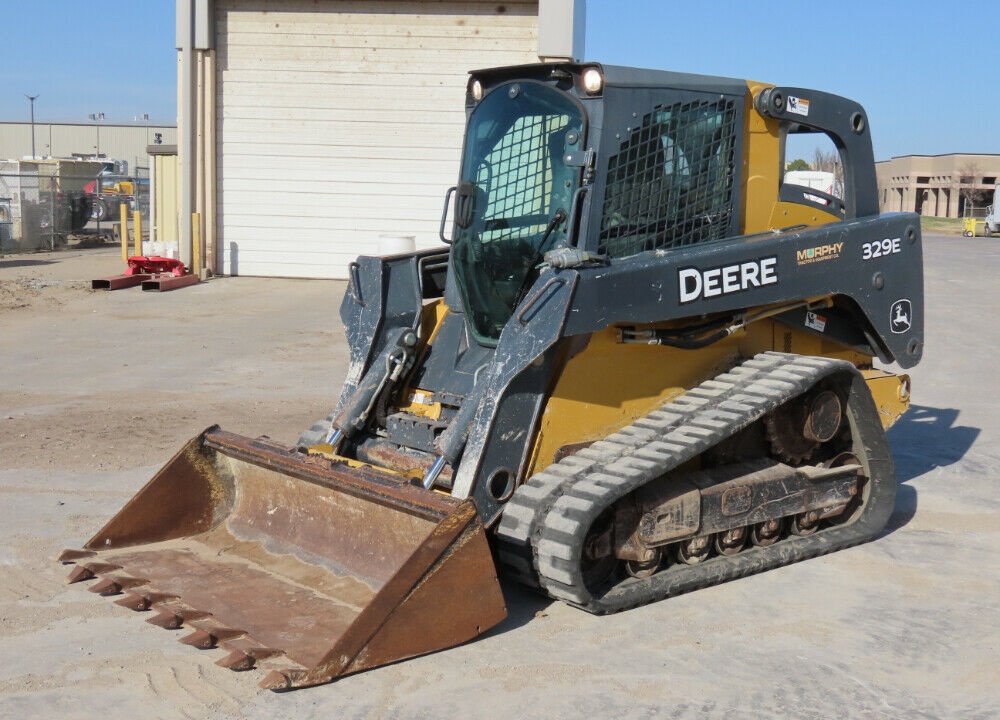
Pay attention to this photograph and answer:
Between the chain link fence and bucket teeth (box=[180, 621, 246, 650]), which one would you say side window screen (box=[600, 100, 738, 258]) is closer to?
bucket teeth (box=[180, 621, 246, 650])

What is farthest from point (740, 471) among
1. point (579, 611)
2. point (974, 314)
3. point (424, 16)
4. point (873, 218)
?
point (424, 16)

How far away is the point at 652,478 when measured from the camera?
17.7 feet

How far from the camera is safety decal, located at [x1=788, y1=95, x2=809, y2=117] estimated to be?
6.67 metres

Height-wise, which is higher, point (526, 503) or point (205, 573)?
point (526, 503)

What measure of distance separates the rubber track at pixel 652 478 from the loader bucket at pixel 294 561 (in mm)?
362

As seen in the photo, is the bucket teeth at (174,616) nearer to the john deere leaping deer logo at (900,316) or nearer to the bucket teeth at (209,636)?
the bucket teeth at (209,636)

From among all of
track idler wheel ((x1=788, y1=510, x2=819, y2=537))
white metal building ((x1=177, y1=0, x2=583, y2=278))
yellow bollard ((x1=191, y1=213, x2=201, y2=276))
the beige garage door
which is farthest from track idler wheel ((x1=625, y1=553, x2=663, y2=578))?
yellow bollard ((x1=191, y1=213, x2=201, y2=276))

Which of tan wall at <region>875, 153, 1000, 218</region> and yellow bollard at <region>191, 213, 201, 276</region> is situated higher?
tan wall at <region>875, 153, 1000, 218</region>

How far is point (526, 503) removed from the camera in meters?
5.41

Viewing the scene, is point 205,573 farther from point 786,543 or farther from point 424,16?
point 424,16

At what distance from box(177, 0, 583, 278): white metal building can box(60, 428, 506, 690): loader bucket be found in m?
13.4

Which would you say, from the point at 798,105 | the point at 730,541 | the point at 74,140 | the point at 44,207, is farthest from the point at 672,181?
the point at 74,140

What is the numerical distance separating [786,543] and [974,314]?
12.6 m

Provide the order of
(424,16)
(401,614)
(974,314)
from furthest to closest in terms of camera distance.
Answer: (424,16), (974,314), (401,614)
